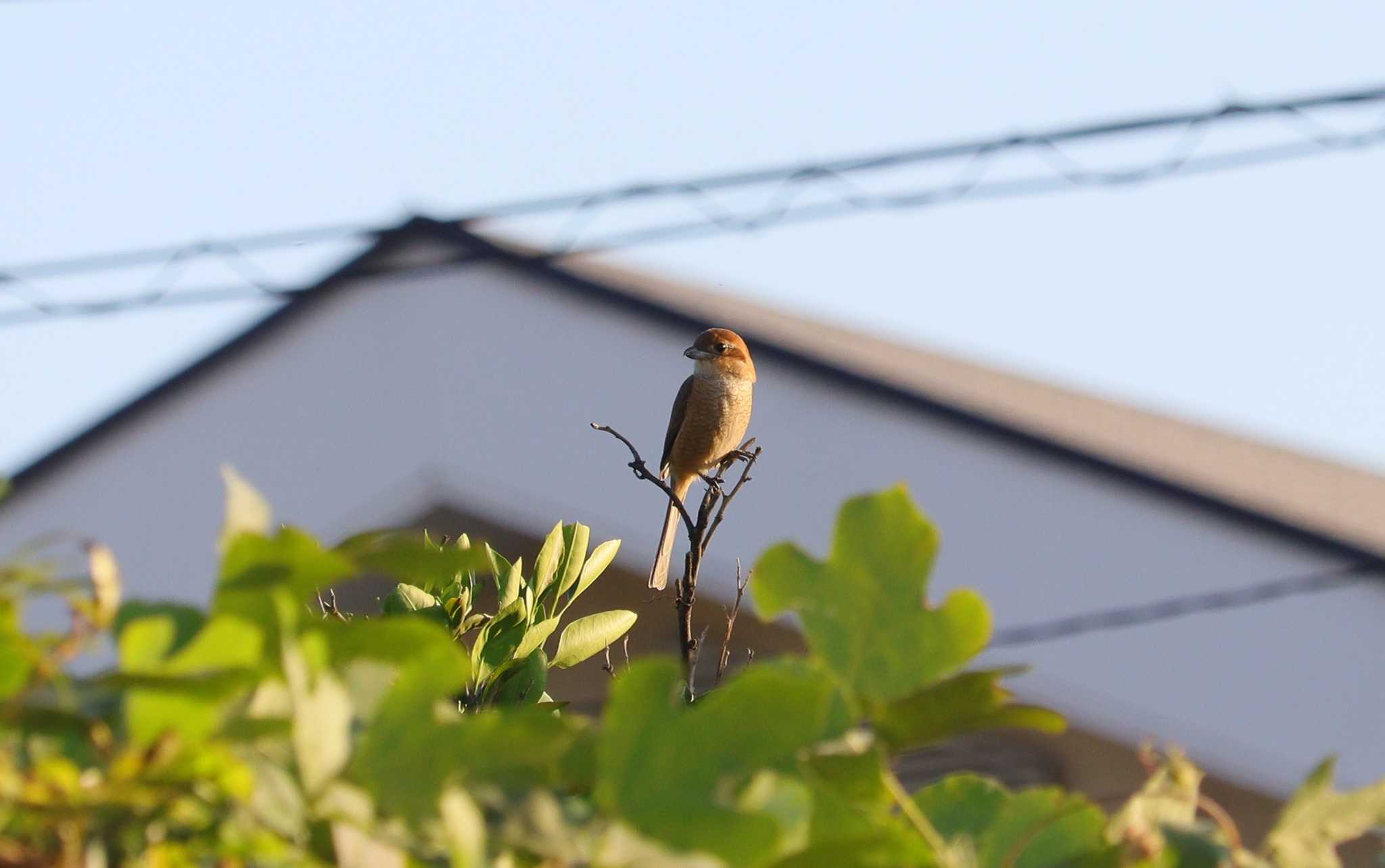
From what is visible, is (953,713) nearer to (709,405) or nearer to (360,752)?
(360,752)

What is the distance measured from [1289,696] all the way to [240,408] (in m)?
4.21

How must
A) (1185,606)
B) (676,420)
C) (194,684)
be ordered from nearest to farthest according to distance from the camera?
(194,684) < (1185,606) < (676,420)

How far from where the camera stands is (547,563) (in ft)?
4.66

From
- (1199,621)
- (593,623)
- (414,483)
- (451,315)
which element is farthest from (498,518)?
(593,623)

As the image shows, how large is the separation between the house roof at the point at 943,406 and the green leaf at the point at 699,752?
541cm

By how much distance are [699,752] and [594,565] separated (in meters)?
0.91

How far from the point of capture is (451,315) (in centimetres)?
654

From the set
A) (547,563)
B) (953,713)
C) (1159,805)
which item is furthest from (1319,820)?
(547,563)

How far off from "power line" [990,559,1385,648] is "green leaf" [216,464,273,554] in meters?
5.09

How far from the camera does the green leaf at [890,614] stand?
2.48 ft

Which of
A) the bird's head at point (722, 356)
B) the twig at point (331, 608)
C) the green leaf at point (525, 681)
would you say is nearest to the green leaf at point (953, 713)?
the twig at point (331, 608)

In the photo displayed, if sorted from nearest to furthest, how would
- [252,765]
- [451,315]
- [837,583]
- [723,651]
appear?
1. [252,765]
2. [837,583]
3. [723,651]
4. [451,315]

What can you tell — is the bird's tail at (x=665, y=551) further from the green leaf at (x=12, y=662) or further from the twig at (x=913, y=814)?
the green leaf at (x=12, y=662)

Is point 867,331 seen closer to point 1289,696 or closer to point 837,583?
point 1289,696
